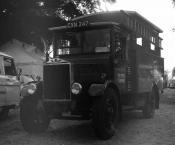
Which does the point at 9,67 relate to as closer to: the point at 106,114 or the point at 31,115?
the point at 31,115

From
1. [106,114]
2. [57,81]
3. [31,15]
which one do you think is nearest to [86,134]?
[106,114]

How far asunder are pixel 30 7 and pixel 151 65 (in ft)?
56.5

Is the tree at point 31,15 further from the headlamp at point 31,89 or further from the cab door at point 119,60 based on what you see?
the headlamp at point 31,89

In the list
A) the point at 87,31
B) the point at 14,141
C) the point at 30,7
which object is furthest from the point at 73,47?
the point at 30,7

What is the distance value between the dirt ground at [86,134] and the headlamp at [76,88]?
3.50ft

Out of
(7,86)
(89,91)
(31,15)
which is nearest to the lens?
(89,91)

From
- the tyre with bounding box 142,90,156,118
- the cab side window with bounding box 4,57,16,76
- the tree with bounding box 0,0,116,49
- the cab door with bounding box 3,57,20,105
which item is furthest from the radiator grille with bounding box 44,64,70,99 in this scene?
the tree with bounding box 0,0,116,49

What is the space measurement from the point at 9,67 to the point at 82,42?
3.72m

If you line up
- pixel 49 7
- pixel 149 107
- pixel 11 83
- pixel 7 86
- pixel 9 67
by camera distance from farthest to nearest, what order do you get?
pixel 49 7, pixel 149 107, pixel 9 67, pixel 11 83, pixel 7 86

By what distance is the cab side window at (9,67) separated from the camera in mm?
12250

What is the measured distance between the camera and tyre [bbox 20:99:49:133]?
9.29m

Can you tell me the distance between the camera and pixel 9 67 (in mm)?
12430

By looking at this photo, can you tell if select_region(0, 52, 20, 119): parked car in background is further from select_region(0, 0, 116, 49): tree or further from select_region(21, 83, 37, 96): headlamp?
select_region(0, 0, 116, 49): tree

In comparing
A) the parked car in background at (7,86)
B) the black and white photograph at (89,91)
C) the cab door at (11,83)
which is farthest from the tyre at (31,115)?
the cab door at (11,83)
